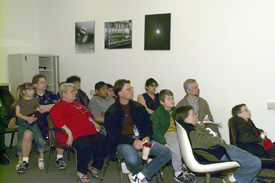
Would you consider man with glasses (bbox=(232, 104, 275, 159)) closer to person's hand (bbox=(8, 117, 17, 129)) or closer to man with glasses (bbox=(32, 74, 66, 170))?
man with glasses (bbox=(32, 74, 66, 170))

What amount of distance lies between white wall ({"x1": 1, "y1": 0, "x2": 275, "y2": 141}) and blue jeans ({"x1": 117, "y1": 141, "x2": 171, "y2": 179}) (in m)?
1.73

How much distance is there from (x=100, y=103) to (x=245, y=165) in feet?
8.07

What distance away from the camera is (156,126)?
370cm

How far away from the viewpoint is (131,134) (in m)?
3.64

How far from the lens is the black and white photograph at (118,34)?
5607 mm

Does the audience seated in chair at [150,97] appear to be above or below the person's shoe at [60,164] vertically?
above

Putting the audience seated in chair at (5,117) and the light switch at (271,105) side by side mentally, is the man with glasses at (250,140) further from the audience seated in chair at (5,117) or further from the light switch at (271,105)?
the audience seated in chair at (5,117)

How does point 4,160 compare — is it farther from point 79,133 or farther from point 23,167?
point 79,133

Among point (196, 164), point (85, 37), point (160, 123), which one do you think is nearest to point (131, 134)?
point (160, 123)

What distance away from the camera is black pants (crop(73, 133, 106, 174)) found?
371 centimetres

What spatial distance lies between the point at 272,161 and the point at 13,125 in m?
3.88

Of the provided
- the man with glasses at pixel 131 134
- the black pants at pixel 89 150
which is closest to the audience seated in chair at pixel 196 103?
the man with glasses at pixel 131 134

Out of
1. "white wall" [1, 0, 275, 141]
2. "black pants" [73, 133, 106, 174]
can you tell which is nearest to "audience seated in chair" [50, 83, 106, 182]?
"black pants" [73, 133, 106, 174]

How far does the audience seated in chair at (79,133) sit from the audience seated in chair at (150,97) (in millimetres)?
1147
